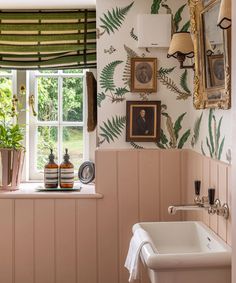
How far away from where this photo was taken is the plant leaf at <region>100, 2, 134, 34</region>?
2.80 meters

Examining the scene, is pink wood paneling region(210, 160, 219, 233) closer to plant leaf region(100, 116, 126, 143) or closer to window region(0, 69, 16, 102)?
plant leaf region(100, 116, 126, 143)

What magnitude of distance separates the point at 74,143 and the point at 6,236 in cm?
81

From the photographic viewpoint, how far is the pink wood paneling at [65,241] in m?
2.79

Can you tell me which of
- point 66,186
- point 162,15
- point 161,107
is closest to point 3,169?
point 66,186

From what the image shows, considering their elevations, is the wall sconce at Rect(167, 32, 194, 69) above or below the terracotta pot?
above

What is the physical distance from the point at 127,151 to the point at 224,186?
901 millimetres

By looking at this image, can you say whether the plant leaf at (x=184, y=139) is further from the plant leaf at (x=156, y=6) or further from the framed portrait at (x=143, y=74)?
the plant leaf at (x=156, y=6)

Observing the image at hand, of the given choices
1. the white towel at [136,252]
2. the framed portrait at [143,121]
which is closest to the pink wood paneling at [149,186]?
the framed portrait at [143,121]

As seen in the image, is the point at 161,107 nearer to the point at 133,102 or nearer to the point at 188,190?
the point at 133,102

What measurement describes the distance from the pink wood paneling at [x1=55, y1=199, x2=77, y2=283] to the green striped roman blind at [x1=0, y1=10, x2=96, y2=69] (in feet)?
3.12

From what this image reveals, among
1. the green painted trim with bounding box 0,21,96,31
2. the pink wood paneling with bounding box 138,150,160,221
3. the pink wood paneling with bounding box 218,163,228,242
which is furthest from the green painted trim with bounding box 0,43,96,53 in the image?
the pink wood paneling with bounding box 218,163,228,242

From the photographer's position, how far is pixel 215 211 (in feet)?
6.54

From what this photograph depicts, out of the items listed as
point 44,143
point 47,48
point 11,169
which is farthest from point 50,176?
point 47,48

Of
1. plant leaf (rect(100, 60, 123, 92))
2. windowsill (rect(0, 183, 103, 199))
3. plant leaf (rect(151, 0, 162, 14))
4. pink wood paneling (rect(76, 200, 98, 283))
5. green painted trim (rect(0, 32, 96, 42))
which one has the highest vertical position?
plant leaf (rect(151, 0, 162, 14))
